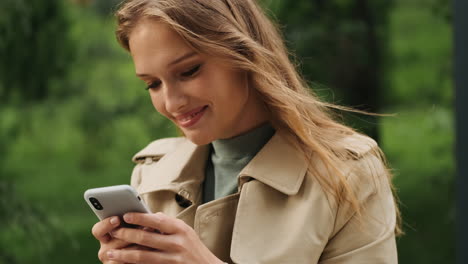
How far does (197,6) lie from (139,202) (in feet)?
1.51

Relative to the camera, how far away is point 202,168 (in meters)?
2.01

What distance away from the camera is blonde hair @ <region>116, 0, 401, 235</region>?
173 cm

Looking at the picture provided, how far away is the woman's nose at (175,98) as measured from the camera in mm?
1730

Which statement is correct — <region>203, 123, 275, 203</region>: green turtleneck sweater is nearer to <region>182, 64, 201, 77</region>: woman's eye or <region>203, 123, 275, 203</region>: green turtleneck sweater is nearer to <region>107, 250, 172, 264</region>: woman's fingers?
<region>182, 64, 201, 77</region>: woman's eye

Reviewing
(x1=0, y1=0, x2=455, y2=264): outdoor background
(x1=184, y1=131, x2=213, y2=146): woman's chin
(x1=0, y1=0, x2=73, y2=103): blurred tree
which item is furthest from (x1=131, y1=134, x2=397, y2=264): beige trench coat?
(x1=0, y1=0, x2=73, y2=103): blurred tree

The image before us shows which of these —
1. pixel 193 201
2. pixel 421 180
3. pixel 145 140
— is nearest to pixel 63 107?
pixel 145 140

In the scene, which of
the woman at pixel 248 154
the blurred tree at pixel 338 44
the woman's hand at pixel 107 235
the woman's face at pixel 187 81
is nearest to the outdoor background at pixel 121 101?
the blurred tree at pixel 338 44


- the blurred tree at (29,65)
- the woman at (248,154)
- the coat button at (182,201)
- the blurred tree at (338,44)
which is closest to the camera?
the woman at (248,154)

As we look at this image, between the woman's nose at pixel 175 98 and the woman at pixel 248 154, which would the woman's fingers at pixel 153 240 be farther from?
the woman's nose at pixel 175 98

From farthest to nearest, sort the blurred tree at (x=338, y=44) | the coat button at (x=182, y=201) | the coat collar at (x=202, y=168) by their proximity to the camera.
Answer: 1. the blurred tree at (x=338, y=44)
2. the coat button at (x=182, y=201)
3. the coat collar at (x=202, y=168)

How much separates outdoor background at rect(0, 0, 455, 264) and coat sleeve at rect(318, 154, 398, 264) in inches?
40.5

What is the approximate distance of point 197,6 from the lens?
175 cm

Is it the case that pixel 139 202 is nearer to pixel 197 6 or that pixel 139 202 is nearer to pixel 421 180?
pixel 197 6

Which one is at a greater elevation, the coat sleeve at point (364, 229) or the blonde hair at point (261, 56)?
the blonde hair at point (261, 56)
